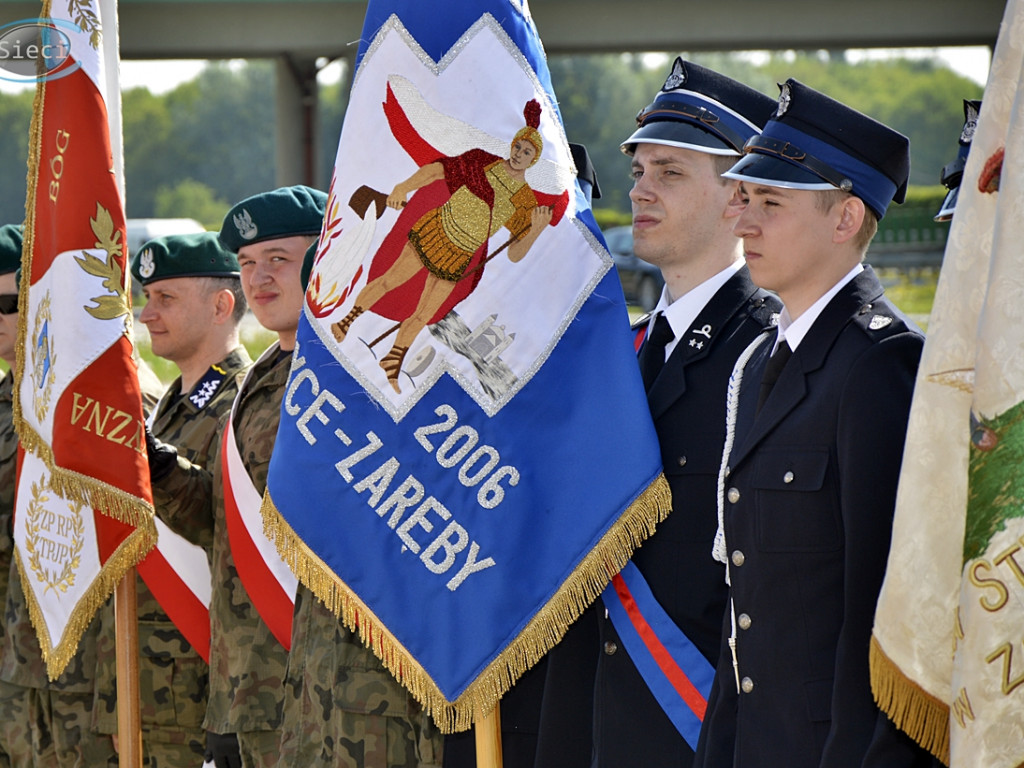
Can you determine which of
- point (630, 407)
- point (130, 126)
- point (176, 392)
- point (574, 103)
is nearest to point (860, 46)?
point (176, 392)

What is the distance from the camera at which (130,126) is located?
5031cm

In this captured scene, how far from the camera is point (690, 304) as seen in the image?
2861 mm

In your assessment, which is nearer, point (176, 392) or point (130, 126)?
point (176, 392)

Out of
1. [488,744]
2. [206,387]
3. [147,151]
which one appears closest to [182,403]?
[206,387]

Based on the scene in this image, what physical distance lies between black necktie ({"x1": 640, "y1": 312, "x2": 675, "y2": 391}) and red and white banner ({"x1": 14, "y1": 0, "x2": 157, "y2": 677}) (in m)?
1.44

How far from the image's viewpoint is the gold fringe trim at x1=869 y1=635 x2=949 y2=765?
5.64 feet

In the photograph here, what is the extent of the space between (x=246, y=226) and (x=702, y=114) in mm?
1549

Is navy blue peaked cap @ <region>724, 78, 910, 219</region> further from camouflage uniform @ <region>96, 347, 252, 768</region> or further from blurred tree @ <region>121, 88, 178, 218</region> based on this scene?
blurred tree @ <region>121, 88, 178, 218</region>

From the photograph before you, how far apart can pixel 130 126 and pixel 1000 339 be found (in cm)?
5202

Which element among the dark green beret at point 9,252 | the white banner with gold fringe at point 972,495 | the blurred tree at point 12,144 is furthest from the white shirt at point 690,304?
the blurred tree at point 12,144

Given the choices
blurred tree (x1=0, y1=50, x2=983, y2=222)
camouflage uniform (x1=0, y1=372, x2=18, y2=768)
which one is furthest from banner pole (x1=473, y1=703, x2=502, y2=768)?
blurred tree (x1=0, y1=50, x2=983, y2=222)

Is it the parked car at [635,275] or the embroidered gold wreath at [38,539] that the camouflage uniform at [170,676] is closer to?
the embroidered gold wreath at [38,539]

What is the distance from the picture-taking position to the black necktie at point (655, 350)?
9.53 feet

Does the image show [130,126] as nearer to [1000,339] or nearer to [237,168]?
[237,168]
